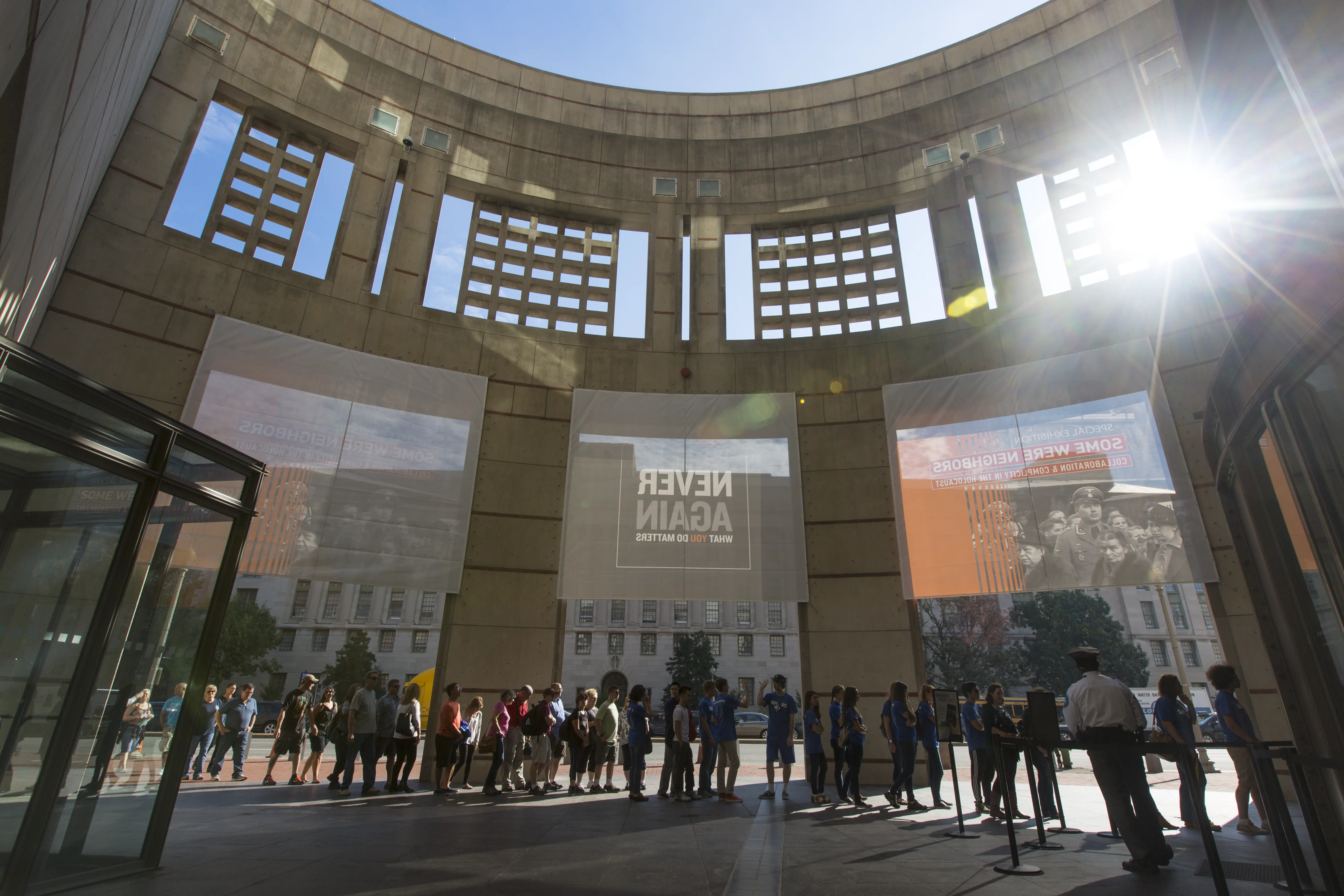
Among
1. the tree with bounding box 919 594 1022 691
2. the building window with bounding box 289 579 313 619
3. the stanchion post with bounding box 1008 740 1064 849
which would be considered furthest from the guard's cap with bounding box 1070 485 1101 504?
the building window with bounding box 289 579 313 619

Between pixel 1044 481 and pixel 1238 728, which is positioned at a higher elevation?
pixel 1044 481

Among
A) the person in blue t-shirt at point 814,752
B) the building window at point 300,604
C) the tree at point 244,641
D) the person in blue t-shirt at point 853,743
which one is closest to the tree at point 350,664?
the building window at point 300,604

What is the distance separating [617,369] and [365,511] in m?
5.71

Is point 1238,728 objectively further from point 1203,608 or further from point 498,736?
point 1203,608

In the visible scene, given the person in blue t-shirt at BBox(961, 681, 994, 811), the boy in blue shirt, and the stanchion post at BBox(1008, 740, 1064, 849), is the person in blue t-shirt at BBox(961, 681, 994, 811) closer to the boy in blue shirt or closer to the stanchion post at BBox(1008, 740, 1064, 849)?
the stanchion post at BBox(1008, 740, 1064, 849)

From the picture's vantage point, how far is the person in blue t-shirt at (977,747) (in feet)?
25.7

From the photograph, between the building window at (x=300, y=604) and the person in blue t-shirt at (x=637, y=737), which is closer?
the person in blue t-shirt at (x=637, y=737)

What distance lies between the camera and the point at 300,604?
43250 millimetres

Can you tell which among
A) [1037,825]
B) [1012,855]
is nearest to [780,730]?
[1037,825]

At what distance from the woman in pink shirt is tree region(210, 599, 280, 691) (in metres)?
30.1

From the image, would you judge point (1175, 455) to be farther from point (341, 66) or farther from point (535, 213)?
point (341, 66)

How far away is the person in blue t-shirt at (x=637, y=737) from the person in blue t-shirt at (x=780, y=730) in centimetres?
177

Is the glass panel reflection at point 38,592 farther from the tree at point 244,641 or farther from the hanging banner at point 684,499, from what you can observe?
the tree at point 244,641

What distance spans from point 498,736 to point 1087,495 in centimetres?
1077
